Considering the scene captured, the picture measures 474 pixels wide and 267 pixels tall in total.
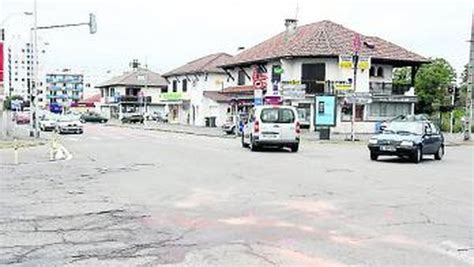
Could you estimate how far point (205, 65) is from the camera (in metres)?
74.1

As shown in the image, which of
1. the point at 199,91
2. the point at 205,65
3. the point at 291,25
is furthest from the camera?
the point at 205,65

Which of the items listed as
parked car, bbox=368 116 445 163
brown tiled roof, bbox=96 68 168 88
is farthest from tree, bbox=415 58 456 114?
parked car, bbox=368 116 445 163

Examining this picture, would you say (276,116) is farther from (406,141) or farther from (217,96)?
(217,96)

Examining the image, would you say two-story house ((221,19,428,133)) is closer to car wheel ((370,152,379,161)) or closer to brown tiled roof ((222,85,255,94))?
brown tiled roof ((222,85,255,94))

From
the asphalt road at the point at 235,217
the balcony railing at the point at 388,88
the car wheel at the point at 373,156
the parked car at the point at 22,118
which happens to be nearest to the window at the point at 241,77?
the balcony railing at the point at 388,88

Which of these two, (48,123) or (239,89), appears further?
(239,89)

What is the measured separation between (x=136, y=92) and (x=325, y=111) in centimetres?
6850

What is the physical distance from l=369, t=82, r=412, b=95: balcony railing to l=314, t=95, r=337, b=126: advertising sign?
45.1ft

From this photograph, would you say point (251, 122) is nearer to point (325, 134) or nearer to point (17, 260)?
point (325, 134)

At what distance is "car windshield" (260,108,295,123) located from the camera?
26547 millimetres

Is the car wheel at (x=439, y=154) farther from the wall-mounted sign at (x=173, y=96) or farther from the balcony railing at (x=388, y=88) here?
the wall-mounted sign at (x=173, y=96)

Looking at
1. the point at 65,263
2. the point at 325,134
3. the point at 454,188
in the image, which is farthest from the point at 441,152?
the point at 65,263

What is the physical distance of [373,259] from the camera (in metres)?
7.25

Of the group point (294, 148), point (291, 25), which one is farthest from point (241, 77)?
point (294, 148)
